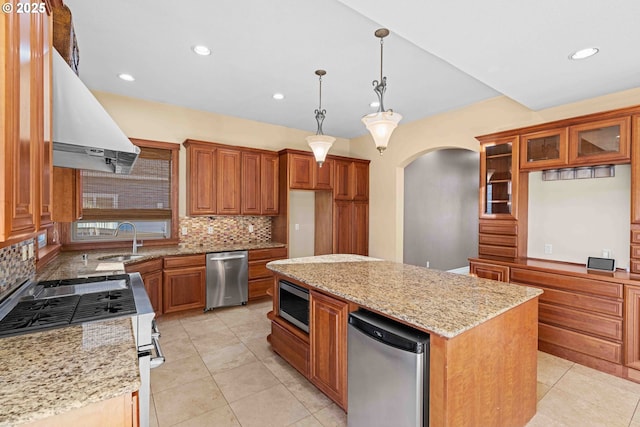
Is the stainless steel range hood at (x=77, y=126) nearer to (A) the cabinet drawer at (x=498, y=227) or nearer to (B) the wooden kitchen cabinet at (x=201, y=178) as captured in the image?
(B) the wooden kitchen cabinet at (x=201, y=178)

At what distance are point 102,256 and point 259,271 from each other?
197 cm

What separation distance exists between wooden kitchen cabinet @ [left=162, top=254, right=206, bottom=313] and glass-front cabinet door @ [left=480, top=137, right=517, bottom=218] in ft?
12.4

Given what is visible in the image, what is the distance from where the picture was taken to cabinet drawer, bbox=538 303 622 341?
8.72 ft

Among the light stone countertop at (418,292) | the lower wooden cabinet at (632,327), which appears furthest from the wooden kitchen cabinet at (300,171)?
the lower wooden cabinet at (632,327)

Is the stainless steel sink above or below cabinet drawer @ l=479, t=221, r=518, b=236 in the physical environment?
below

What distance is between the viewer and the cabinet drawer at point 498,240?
351 cm

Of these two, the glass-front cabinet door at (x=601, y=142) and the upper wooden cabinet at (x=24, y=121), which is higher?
the glass-front cabinet door at (x=601, y=142)

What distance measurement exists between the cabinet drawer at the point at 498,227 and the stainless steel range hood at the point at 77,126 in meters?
3.77

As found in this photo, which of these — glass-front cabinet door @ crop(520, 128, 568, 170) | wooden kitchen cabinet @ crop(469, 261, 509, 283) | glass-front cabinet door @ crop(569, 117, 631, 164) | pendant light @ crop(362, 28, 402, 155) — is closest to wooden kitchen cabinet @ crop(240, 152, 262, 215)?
pendant light @ crop(362, 28, 402, 155)

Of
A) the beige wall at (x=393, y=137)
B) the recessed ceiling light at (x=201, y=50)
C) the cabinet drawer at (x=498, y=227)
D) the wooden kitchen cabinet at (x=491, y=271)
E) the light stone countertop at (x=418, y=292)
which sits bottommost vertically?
the wooden kitchen cabinet at (x=491, y=271)

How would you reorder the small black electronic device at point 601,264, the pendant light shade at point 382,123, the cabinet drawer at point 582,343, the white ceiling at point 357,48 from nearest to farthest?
1. the white ceiling at point 357,48
2. the pendant light shade at point 382,123
3. the cabinet drawer at point 582,343
4. the small black electronic device at point 601,264

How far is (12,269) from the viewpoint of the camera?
6.15 feet

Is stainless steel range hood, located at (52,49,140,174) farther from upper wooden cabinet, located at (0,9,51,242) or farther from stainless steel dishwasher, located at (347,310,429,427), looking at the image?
stainless steel dishwasher, located at (347,310,429,427)

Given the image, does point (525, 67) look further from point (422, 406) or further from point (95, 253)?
point (95, 253)
